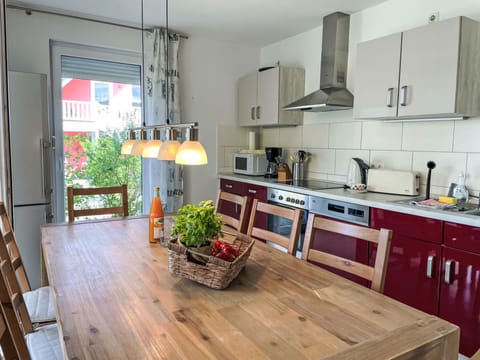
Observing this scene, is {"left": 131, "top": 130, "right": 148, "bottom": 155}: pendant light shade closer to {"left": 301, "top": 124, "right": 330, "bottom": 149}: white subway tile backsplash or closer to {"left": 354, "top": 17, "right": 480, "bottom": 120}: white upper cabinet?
{"left": 354, "top": 17, "right": 480, "bottom": 120}: white upper cabinet

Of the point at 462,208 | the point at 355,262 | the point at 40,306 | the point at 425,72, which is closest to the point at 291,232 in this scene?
the point at 355,262

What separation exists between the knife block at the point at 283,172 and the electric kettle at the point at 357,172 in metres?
0.70

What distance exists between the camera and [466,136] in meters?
2.35

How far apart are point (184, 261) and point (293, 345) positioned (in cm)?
54

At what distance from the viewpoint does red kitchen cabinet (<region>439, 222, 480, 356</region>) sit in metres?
1.85

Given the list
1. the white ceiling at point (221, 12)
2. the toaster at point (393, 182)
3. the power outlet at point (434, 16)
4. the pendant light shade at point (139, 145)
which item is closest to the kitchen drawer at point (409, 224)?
the toaster at point (393, 182)

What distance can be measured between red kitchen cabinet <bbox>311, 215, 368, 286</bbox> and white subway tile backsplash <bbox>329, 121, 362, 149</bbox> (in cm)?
88

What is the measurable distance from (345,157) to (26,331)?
2.67m

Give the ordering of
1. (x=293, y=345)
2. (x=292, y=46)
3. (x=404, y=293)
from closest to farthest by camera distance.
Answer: (x=293, y=345)
(x=404, y=293)
(x=292, y=46)

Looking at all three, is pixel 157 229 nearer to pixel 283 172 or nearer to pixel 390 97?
pixel 390 97

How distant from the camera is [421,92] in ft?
7.57

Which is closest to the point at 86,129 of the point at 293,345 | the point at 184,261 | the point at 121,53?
the point at 121,53

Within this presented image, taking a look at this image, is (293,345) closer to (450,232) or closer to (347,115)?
(450,232)

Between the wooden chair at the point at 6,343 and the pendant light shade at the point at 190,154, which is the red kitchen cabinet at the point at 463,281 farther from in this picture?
the wooden chair at the point at 6,343
